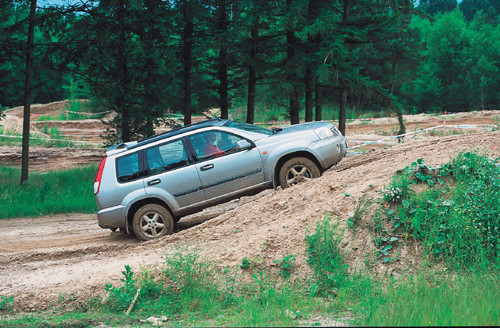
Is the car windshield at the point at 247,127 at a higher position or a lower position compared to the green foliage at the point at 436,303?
higher

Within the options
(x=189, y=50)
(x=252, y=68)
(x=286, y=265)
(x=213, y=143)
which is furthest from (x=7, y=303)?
(x=252, y=68)

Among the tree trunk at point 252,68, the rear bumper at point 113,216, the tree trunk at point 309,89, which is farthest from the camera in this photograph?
the tree trunk at point 309,89

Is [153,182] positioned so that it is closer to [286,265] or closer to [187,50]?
[286,265]

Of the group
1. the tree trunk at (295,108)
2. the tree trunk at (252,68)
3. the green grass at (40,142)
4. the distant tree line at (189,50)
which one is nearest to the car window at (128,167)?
the distant tree line at (189,50)

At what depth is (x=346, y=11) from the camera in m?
20.5

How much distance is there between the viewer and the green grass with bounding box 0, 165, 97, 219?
47.6ft

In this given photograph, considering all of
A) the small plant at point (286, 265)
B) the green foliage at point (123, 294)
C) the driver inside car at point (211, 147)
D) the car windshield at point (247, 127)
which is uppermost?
the car windshield at point (247, 127)

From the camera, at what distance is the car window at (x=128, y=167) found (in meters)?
10.2

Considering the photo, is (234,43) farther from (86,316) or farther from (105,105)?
(86,316)

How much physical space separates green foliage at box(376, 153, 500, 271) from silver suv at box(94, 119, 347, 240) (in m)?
2.62

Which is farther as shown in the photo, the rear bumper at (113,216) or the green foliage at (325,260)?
the rear bumper at (113,216)

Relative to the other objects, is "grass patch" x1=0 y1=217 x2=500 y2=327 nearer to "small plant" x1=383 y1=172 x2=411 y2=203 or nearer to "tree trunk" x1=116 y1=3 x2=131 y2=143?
"small plant" x1=383 y1=172 x2=411 y2=203

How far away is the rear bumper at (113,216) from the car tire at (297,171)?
10.2 ft

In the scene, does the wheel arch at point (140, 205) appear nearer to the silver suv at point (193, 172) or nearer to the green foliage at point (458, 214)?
the silver suv at point (193, 172)
